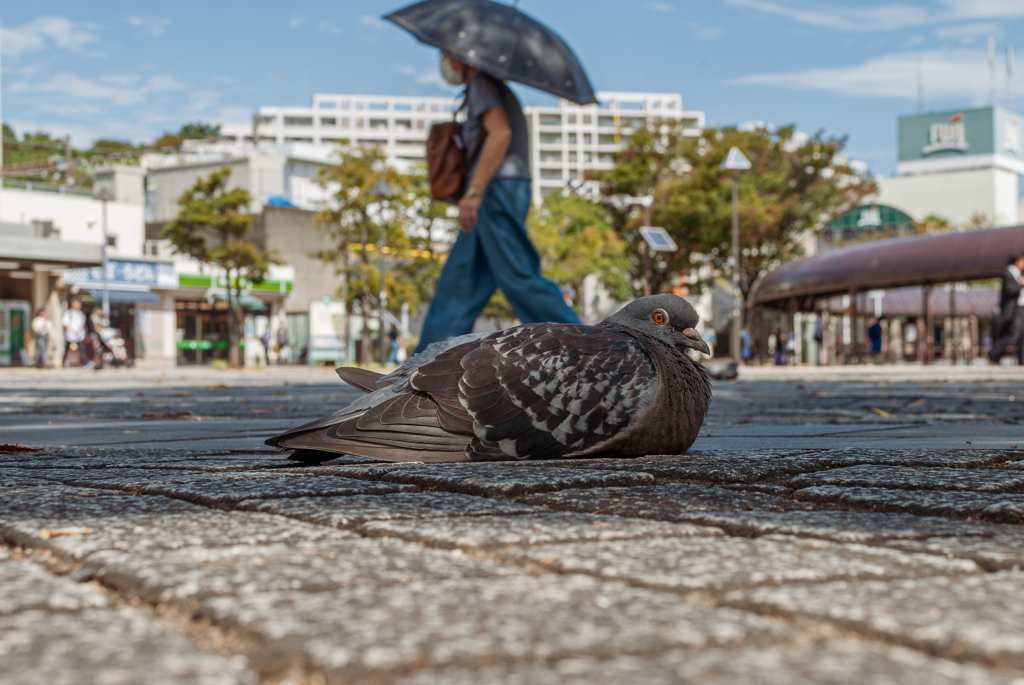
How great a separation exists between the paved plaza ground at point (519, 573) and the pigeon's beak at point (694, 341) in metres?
0.46

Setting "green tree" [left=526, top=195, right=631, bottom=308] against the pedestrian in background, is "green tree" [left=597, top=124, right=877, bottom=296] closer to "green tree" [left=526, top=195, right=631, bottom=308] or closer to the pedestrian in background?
"green tree" [left=526, top=195, right=631, bottom=308]

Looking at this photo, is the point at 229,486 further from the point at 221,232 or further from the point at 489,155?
the point at 221,232

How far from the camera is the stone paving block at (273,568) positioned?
123 cm

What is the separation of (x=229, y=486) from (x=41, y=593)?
1051 mm

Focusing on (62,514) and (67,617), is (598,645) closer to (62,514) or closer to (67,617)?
(67,617)

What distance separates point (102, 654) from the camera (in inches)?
38.0

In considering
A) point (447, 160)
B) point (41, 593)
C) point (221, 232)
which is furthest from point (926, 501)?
point (221, 232)

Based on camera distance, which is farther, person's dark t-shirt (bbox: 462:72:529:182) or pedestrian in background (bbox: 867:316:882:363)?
pedestrian in background (bbox: 867:316:882:363)

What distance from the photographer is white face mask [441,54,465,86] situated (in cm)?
650

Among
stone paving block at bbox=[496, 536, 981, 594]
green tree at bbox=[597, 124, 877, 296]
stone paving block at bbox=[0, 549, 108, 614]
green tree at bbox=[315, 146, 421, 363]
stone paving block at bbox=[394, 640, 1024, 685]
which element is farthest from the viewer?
green tree at bbox=[597, 124, 877, 296]

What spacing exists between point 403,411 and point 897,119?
476ft

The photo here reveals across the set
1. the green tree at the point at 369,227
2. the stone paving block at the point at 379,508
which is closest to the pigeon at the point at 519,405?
the stone paving block at the point at 379,508

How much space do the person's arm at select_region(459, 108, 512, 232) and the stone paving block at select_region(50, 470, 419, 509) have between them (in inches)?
154

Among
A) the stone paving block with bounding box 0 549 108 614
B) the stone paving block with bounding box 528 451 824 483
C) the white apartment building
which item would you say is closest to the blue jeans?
the stone paving block with bounding box 528 451 824 483
